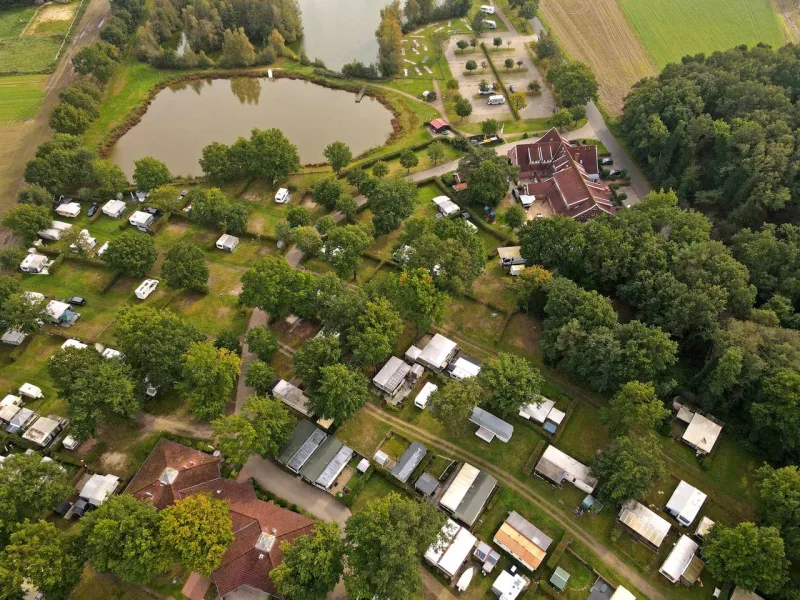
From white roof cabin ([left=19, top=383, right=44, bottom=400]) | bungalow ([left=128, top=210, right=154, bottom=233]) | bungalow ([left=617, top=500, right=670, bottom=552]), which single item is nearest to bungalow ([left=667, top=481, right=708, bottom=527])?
bungalow ([left=617, top=500, right=670, bottom=552])

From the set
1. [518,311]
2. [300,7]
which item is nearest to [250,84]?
[300,7]

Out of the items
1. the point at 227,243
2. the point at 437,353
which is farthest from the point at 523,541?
the point at 227,243

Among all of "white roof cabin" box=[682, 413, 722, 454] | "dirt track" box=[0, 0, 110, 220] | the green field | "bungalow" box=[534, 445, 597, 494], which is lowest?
"bungalow" box=[534, 445, 597, 494]

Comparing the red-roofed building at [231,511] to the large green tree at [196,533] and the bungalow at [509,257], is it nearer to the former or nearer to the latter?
the large green tree at [196,533]

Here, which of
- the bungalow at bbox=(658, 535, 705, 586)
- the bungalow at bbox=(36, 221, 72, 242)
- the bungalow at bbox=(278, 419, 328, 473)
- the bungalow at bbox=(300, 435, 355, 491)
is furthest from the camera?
the bungalow at bbox=(36, 221, 72, 242)

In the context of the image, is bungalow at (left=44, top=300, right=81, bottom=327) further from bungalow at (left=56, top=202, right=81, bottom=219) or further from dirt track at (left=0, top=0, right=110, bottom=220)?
dirt track at (left=0, top=0, right=110, bottom=220)

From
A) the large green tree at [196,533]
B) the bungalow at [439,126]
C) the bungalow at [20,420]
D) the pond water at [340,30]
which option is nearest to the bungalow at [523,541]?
the large green tree at [196,533]
